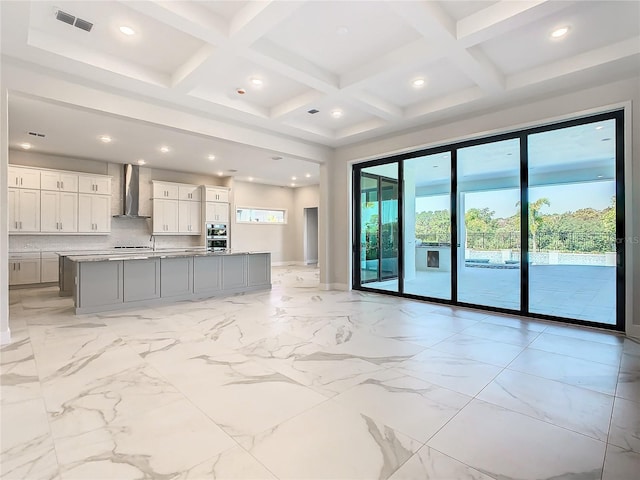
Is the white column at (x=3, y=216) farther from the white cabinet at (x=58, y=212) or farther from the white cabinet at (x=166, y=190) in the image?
the white cabinet at (x=166, y=190)

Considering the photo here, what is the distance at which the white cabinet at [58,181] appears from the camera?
7582mm

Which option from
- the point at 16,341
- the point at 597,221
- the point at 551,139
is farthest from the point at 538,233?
the point at 16,341

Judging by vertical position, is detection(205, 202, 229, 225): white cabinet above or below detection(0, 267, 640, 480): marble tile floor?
above

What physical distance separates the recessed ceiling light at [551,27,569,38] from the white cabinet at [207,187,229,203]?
902 centimetres

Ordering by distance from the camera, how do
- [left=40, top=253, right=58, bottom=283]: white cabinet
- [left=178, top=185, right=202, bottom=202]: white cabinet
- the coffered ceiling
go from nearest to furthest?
the coffered ceiling
[left=40, top=253, right=58, bottom=283]: white cabinet
[left=178, top=185, right=202, bottom=202]: white cabinet

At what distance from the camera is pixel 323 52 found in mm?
3799

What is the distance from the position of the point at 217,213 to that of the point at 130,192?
2.46 metres

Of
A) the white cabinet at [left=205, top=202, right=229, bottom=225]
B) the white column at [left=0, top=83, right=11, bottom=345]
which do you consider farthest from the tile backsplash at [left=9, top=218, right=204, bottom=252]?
the white column at [left=0, top=83, right=11, bottom=345]

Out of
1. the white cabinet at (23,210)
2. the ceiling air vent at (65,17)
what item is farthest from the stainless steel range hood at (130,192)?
the ceiling air vent at (65,17)

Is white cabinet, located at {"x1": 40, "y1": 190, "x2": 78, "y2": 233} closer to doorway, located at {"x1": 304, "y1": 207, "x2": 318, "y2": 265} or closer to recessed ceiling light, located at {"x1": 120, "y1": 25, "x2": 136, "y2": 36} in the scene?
recessed ceiling light, located at {"x1": 120, "y1": 25, "x2": 136, "y2": 36}

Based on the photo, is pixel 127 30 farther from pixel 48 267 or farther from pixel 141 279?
pixel 48 267

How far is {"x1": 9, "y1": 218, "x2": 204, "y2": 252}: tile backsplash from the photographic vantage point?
25.2 feet

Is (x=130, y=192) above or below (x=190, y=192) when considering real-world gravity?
below

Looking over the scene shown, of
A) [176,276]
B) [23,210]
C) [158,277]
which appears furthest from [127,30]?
[23,210]
